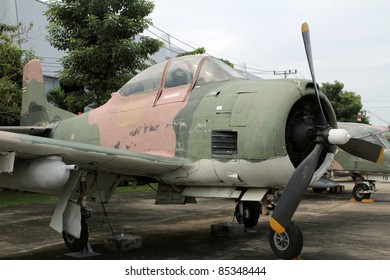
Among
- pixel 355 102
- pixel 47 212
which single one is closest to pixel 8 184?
pixel 47 212

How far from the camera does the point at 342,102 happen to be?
38000mm

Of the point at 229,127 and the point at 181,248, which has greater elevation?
the point at 229,127

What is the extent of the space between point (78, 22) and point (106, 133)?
958cm

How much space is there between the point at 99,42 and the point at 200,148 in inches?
404

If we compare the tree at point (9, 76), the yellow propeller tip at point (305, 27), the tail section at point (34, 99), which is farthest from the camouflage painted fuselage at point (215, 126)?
the tree at point (9, 76)

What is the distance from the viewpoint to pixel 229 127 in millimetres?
5656

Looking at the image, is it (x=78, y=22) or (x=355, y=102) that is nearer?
(x=78, y=22)

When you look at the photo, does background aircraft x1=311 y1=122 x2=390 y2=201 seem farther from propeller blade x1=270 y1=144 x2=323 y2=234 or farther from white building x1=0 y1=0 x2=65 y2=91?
white building x1=0 y1=0 x2=65 y2=91

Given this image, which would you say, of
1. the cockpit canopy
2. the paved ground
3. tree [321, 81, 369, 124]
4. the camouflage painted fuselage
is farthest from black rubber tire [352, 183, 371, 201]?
tree [321, 81, 369, 124]

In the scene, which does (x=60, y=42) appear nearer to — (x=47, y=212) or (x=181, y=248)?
(x=47, y=212)

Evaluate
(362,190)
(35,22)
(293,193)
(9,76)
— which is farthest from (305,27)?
(35,22)

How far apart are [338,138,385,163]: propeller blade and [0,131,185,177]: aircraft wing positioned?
2434mm

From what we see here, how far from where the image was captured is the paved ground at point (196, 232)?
6.44m

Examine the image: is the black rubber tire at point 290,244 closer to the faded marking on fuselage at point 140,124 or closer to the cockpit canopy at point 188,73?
the faded marking on fuselage at point 140,124
